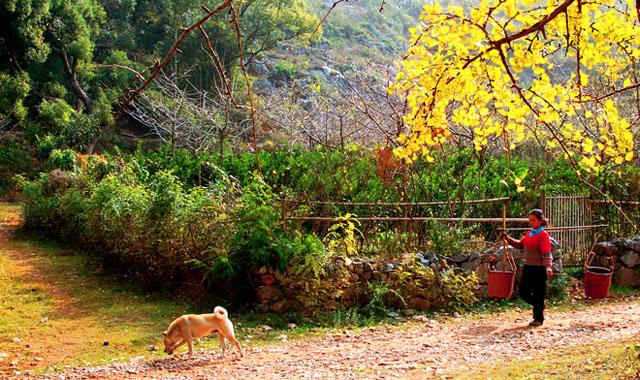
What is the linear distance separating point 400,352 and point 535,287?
1855 mm

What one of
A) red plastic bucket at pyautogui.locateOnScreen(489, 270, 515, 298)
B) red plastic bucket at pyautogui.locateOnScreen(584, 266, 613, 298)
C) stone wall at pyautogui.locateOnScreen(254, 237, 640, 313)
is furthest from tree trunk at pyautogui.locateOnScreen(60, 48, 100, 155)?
red plastic bucket at pyautogui.locateOnScreen(584, 266, 613, 298)

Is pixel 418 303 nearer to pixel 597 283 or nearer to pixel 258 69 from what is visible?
pixel 597 283

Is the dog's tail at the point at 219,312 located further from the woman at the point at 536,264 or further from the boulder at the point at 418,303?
the woman at the point at 536,264

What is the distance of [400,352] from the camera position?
4859mm

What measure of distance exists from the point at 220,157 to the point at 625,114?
411 inches

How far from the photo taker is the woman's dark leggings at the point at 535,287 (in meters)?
5.74

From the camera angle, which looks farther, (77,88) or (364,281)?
(77,88)

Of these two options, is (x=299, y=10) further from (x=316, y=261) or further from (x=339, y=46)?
(x=316, y=261)

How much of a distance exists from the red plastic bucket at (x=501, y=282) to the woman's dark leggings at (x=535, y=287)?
0.47 ft

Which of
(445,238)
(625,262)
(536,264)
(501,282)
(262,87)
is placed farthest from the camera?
(262,87)

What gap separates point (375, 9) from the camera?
41.2m

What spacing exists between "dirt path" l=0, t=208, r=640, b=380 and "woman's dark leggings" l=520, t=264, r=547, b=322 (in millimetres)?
196

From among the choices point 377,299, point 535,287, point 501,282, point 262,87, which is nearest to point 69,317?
point 377,299

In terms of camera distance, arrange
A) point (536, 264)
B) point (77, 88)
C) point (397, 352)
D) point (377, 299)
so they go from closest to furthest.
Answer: point (397, 352)
point (536, 264)
point (377, 299)
point (77, 88)
